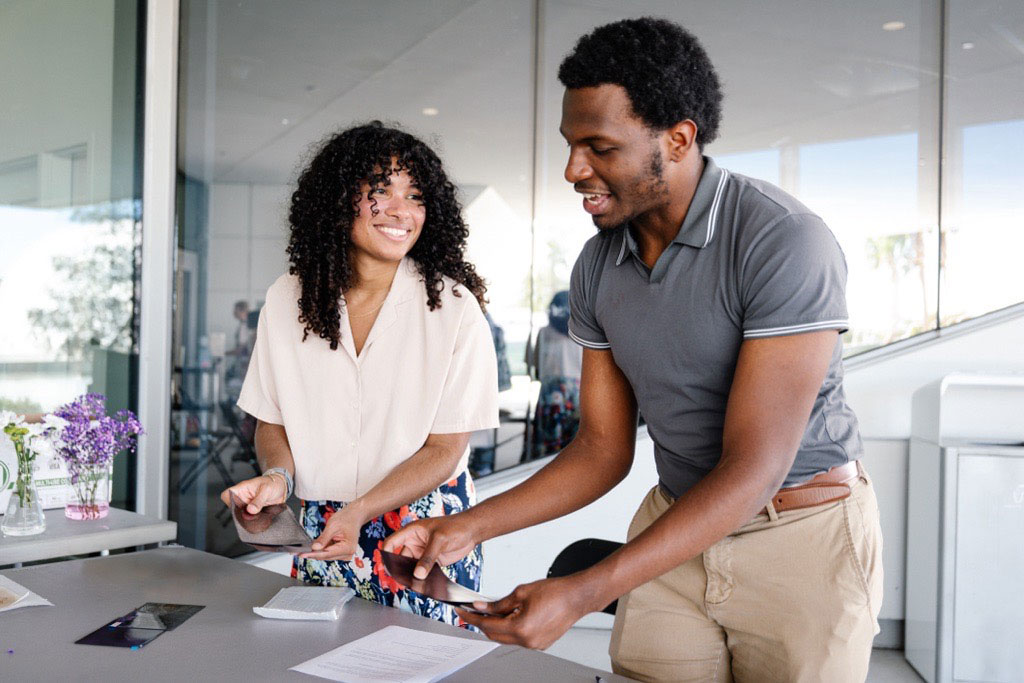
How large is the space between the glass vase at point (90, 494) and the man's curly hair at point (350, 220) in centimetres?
69

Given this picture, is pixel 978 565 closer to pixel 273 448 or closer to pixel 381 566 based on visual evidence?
pixel 381 566

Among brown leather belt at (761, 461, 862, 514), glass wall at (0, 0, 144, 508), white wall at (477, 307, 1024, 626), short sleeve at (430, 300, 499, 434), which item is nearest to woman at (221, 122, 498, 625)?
short sleeve at (430, 300, 499, 434)

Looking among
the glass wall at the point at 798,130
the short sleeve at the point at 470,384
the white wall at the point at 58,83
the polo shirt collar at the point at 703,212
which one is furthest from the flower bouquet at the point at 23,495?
the glass wall at the point at 798,130

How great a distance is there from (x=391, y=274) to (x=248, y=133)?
2099mm

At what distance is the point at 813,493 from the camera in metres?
1.65

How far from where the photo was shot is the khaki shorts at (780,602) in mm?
1626

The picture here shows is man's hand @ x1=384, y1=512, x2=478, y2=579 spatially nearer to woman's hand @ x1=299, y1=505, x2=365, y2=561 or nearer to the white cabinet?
woman's hand @ x1=299, y1=505, x2=365, y2=561

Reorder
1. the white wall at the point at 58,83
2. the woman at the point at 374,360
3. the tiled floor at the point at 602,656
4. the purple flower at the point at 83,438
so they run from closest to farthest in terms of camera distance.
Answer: the woman at the point at 374,360 < the purple flower at the point at 83,438 < the white wall at the point at 58,83 < the tiled floor at the point at 602,656

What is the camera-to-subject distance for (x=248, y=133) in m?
4.06

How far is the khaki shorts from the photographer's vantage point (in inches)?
64.0

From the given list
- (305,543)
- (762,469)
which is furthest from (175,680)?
(762,469)

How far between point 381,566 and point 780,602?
813 mm

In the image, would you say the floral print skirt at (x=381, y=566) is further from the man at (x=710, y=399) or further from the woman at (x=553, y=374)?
the woman at (x=553, y=374)

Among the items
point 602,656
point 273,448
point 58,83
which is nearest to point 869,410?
point 602,656
